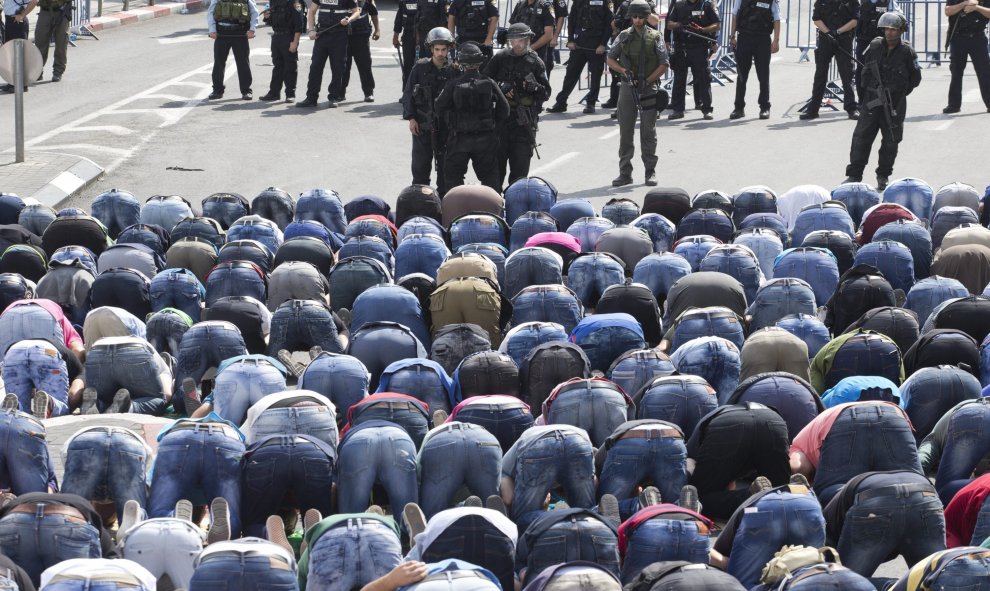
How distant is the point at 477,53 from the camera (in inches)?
682

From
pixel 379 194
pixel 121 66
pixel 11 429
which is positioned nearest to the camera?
pixel 11 429

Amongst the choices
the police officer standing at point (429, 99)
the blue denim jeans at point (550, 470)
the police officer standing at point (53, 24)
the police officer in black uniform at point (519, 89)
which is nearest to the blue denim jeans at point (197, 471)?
the blue denim jeans at point (550, 470)

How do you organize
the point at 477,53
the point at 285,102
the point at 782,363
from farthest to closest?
the point at 285,102, the point at 477,53, the point at 782,363

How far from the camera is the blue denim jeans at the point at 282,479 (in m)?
8.81

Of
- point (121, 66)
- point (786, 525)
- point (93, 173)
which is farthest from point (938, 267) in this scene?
point (121, 66)

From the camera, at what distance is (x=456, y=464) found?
895 centimetres

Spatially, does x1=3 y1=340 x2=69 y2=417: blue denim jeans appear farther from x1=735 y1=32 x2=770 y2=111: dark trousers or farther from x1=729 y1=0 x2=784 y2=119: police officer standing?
x1=729 y1=0 x2=784 y2=119: police officer standing

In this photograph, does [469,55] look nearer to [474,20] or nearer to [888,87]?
[888,87]

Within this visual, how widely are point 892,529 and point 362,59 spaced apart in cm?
1766

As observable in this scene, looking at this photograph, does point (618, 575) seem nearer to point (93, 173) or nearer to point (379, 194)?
point (379, 194)

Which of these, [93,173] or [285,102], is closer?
[93,173]

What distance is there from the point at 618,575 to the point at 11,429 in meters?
3.55

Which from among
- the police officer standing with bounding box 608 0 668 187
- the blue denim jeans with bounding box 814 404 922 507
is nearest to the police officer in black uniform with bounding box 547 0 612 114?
the police officer standing with bounding box 608 0 668 187

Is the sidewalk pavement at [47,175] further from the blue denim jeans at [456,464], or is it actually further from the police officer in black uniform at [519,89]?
the blue denim jeans at [456,464]
